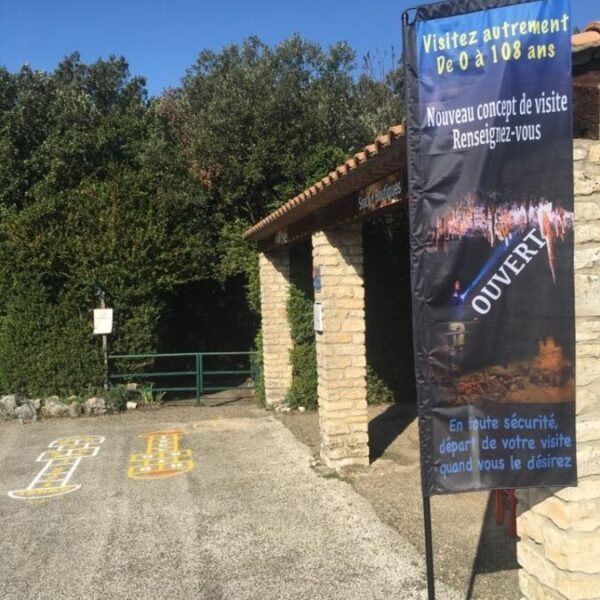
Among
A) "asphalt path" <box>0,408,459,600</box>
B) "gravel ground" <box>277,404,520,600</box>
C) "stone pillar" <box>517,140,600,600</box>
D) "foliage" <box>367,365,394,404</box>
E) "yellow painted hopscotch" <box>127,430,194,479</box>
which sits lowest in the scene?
"yellow painted hopscotch" <box>127,430,194,479</box>

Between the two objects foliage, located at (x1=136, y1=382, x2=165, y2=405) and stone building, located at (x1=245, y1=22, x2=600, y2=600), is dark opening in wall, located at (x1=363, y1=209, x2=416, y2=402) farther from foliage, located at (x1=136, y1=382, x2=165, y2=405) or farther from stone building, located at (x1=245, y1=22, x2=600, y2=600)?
foliage, located at (x1=136, y1=382, x2=165, y2=405)

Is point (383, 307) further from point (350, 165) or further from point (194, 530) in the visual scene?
point (194, 530)

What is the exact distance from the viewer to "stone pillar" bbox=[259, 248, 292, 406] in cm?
1131

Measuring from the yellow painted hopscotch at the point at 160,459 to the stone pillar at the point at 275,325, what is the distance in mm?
2381

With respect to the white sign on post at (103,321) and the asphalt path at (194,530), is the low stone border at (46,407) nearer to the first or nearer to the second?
the white sign on post at (103,321)

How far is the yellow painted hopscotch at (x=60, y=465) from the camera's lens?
6.99 metres

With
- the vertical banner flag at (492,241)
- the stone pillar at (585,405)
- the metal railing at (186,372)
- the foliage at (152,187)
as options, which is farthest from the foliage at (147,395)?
the stone pillar at (585,405)

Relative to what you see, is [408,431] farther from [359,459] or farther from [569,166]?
[569,166]

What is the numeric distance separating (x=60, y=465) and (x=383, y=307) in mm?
5783

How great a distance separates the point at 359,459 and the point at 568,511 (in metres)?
4.16

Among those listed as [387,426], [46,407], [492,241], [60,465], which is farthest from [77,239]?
[492,241]

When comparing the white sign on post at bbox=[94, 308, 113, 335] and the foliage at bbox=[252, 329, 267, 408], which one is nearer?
the white sign on post at bbox=[94, 308, 113, 335]

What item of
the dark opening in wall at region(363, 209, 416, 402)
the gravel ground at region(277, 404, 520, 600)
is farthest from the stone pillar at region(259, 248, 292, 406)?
the gravel ground at region(277, 404, 520, 600)

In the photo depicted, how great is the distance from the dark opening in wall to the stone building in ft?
0.08
